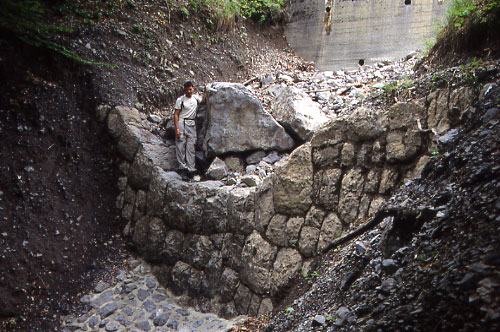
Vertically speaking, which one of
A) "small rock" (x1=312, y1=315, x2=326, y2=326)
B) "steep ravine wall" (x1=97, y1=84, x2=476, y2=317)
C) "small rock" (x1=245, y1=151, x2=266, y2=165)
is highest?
"small rock" (x1=245, y1=151, x2=266, y2=165)

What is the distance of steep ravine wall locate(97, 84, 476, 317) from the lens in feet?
15.3

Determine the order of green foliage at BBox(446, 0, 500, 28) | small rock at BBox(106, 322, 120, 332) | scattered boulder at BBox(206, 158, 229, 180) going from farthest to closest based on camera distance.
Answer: scattered boulder at BBox(206, 158, 229, 180), small rock at BBox(106, 322, 120, 332), green foliage at BBox(446, 0, 500, 28)

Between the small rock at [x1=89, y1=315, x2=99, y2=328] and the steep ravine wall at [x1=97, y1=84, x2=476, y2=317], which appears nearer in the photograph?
the steep ravine wall at [x1=97, y1=84, x2=476, y2=317]

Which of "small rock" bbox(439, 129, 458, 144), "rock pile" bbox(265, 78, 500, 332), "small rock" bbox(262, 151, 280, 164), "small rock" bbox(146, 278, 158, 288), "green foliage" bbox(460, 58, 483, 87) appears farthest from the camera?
"small rock" bbox(262, 151, 280, 164)

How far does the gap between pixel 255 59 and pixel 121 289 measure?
7.43m

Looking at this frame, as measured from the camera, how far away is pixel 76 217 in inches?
282

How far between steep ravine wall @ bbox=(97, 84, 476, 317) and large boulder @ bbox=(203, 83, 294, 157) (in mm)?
955

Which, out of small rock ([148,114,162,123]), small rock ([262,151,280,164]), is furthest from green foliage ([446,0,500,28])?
small rock ([148,114,162,123])

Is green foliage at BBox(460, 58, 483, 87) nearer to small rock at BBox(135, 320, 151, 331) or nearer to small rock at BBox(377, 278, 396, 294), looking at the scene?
small rock at BBox(377, 278, 396, 294)

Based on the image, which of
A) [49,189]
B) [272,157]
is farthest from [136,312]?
[272,157]

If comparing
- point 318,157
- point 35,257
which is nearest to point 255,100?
point 318,157

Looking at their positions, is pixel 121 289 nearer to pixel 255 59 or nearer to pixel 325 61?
pixel 255 59

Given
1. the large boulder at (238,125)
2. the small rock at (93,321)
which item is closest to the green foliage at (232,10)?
the large boulder at (238,125)

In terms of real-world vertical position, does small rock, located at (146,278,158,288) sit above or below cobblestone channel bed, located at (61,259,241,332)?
above
